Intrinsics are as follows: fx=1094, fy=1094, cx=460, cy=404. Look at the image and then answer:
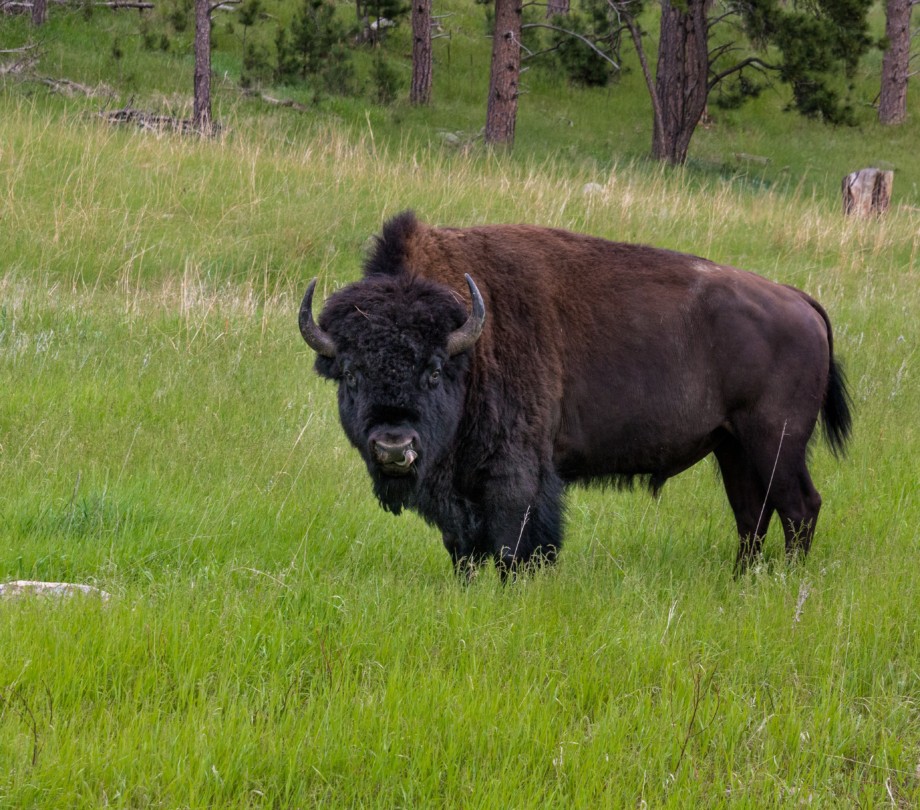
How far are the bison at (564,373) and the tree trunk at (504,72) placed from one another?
13184 millimetres

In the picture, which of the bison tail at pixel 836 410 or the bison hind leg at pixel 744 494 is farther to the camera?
the bison tail at pixel 836 410

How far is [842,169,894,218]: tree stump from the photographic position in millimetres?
15836

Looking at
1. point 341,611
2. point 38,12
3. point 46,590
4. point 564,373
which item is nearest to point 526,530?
point 564,373

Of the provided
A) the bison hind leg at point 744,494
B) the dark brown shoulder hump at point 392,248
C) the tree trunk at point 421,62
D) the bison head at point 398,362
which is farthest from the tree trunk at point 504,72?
the bison head at point 398,362

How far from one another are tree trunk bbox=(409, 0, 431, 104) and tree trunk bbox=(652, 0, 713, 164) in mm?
5749

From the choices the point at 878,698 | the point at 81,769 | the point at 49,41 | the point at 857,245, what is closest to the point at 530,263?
the point at 878,698

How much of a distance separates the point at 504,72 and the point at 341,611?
16.0 m

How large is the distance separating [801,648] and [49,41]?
24705 millimetres

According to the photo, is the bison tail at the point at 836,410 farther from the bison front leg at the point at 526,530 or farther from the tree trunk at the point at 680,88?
the tree trunk at the point at 680,88

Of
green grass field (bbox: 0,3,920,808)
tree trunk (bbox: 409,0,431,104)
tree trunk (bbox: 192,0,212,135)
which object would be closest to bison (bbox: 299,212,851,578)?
green grass field (bbox: 0,3,920,808)

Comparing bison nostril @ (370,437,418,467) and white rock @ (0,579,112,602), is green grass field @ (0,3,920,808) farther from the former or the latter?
bison nostril @ (370,437,418,467)

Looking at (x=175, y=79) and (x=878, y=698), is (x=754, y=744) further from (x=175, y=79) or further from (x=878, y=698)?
(x=175, y=79)

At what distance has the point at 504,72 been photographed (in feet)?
62.4

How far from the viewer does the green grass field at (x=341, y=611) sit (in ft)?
11.3
